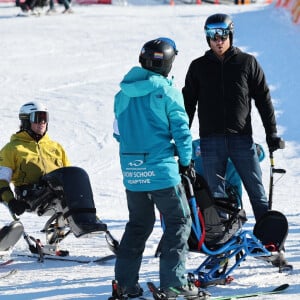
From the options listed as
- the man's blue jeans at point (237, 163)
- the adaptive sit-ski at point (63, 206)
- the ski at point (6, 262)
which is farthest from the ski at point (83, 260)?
the man's blue jeans at point (237, 163)

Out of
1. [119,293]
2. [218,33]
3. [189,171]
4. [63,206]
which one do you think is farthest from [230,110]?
[119,293]

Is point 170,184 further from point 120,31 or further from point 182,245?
point 120,31

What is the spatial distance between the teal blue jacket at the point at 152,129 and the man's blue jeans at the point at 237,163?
1.22m

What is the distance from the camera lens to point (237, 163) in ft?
22.7

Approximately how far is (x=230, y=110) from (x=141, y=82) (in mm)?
1439

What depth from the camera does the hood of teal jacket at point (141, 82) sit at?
562 centimetres

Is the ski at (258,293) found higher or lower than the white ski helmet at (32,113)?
lower

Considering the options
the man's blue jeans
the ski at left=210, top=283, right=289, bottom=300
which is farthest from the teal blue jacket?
the man's blue jeans

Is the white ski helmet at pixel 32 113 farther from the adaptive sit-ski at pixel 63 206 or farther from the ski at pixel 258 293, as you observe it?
the ski at pixel 258 293

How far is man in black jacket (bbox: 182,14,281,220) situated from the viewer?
6.90 m

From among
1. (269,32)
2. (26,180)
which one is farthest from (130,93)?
(269,32)

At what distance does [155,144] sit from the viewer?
568 centimetres

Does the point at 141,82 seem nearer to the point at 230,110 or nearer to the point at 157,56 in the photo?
the point at 157,56

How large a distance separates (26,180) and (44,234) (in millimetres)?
958
